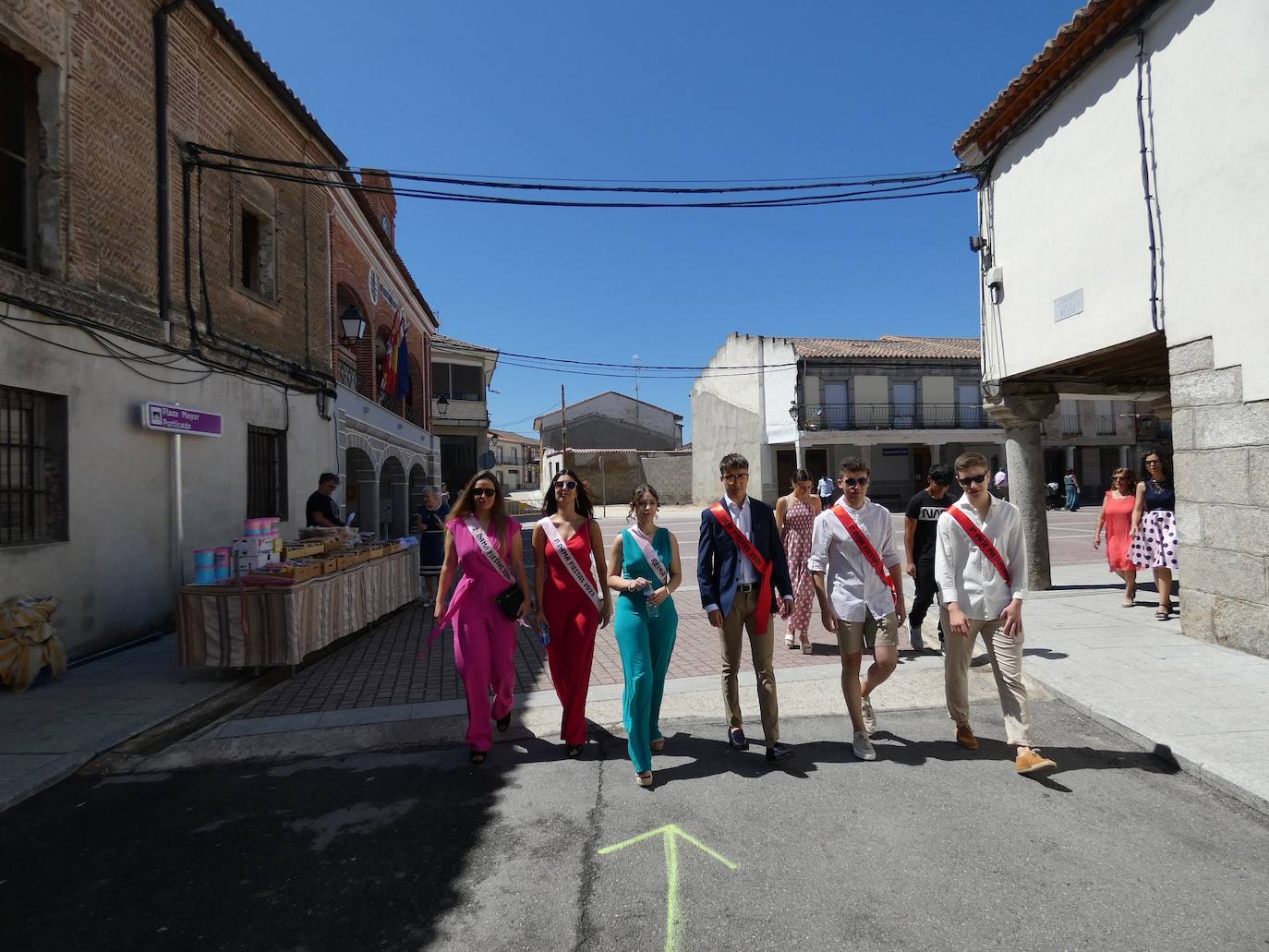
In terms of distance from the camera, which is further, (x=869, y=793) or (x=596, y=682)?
(x=596, y=682)

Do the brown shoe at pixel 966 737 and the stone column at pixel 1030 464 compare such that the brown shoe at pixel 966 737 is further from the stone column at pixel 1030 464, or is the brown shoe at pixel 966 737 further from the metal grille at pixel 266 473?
the metal grille at pixel 266 473

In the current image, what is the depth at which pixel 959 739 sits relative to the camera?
406 cm

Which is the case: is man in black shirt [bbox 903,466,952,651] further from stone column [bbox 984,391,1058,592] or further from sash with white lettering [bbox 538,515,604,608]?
stone column [bbox 984,391,1058,592]

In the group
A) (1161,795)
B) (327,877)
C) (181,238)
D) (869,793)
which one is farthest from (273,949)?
(181,238)

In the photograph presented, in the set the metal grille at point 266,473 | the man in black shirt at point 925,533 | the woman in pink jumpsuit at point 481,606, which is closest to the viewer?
the woman in pink jumpsuit at point 481,606

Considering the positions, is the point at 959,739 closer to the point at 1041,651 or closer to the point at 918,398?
the point at 1041,651

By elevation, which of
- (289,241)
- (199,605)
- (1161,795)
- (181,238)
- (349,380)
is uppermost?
(289,241)

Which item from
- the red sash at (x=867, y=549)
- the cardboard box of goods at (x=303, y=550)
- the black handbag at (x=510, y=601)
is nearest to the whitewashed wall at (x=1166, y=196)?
the red sash at (x=867, y=549)

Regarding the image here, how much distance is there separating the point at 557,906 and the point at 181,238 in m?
8.91

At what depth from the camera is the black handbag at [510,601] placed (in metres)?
4.20

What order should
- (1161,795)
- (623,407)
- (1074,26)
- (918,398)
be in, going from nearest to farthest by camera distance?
(1161,795) < (1074,26) < (918,398) < (623,407)

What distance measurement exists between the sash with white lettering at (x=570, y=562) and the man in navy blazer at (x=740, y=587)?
637 millimetres

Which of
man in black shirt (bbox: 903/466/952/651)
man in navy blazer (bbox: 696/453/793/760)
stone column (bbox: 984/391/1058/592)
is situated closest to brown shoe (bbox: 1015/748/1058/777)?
man in navy blazer (bbox: 696/453/793/760)

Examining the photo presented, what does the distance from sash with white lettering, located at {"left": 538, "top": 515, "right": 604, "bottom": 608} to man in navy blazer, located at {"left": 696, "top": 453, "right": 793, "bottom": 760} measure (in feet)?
2.09
